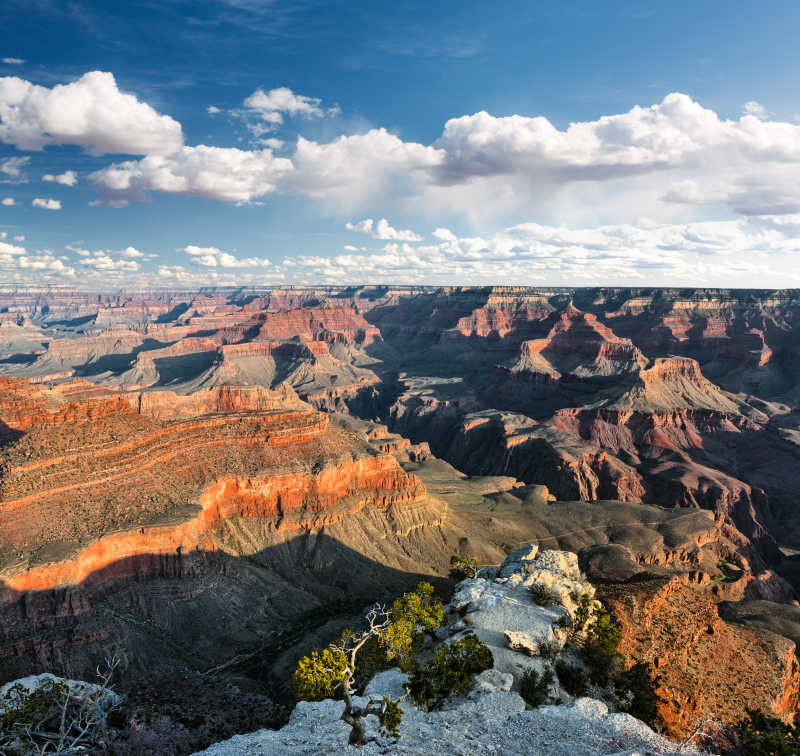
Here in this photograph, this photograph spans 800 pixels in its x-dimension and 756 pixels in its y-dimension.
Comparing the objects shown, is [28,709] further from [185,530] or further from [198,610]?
[185,530]

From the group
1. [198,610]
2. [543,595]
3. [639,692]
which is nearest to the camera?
[639,692]

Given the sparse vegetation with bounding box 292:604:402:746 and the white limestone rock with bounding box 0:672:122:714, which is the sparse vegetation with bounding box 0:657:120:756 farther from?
the sparse vegetation with bounding box 292:604:402:746

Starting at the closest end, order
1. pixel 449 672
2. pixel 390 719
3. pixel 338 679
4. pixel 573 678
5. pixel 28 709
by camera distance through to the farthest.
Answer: pixel 390 719 → pixel 28 709 → pixel 449 672 → pixel 573 678 → pixel 338 679

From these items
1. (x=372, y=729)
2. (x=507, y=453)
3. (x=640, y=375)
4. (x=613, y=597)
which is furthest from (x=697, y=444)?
(x=372, y=729)

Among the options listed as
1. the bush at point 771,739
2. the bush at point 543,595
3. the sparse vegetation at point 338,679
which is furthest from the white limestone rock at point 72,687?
the bush at point 771,739

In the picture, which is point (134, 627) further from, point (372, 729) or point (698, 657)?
point (698, 657)

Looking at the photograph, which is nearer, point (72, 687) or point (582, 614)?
point (72, 687)

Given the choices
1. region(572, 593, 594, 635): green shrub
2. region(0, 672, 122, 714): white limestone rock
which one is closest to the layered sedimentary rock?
region(0, 672, 122, 714): white limestone rock

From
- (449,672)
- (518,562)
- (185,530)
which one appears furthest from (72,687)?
(518,562)
